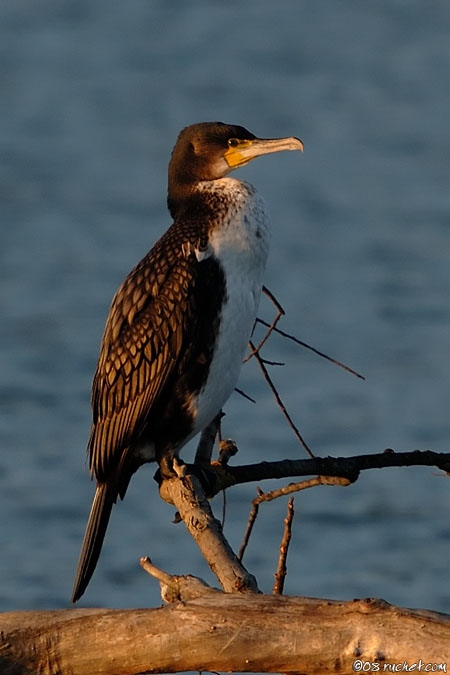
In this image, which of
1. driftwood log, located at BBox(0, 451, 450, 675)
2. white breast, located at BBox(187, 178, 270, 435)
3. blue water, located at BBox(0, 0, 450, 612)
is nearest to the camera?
driftwood log, located at BBox(0, 451, 450, 675)

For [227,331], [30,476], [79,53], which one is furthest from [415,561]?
[79,53]

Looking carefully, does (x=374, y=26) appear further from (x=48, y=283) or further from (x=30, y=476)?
(x=30, y=476)

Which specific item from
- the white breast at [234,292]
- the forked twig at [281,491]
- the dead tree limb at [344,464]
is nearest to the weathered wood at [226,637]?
the forked twig at [281,491]

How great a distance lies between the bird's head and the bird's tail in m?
1.19

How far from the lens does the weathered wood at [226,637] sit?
3.62m

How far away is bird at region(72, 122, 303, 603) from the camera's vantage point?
530 cm

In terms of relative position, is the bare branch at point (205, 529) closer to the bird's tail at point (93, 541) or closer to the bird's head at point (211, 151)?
the bird's tail at point (93, 541)

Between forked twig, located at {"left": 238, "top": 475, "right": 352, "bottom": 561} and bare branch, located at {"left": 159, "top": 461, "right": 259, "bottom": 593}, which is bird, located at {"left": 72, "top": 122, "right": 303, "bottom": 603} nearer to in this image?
bare branch, located at {"left": 159, "top": 461, "right": 259, "bottom": 593}

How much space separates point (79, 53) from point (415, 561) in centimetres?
864

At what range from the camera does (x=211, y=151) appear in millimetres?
5641

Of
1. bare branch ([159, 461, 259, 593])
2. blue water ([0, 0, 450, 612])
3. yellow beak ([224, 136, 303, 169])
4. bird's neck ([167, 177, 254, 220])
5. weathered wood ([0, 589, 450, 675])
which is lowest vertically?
weathered wood ([0, 589, 450, 675])

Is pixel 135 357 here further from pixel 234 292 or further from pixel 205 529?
pixel 205 529

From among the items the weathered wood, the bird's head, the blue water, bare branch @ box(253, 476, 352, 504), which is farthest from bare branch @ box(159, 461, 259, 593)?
the blue water

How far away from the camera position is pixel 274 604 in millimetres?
3734
